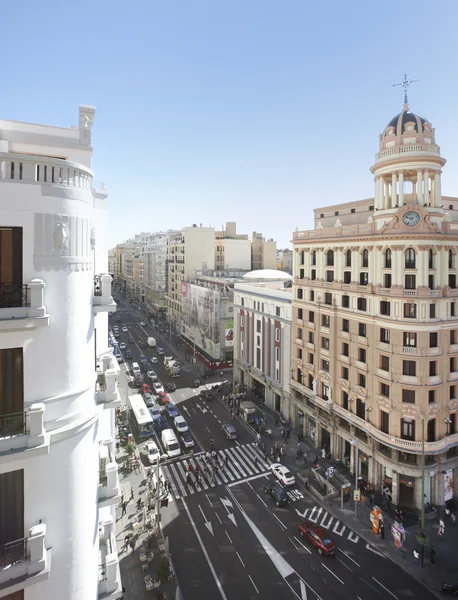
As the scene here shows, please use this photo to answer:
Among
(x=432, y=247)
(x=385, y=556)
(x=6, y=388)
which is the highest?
(x=432, y=247)

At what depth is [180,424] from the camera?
49406mm

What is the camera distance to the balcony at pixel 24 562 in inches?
372

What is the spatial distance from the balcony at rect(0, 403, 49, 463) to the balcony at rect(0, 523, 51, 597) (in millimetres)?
2088

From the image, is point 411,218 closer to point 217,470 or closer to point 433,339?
point 433,339

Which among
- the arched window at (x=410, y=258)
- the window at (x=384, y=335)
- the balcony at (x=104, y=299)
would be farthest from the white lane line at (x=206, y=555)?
the arched window at (x=410, y=258)

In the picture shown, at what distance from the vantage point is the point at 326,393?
44562 mm

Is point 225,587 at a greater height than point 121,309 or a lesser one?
lesser

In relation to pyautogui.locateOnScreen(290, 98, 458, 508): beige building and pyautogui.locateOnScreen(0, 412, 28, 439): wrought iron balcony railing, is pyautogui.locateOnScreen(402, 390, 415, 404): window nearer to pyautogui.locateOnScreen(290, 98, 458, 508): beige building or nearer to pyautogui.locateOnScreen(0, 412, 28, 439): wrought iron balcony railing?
pyautogui.locateOnScreen(290, 98, 458, 508): beige building

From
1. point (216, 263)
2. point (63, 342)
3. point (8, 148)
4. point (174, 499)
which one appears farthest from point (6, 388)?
point (216, 263)

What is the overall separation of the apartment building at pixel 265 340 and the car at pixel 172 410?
14.0 meters

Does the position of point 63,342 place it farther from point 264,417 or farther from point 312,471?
point 264,417

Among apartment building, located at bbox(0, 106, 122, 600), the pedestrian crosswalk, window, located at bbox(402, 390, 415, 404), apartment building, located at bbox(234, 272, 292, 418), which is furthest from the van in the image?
apartment building, located at bbox(0, 106, 122, 600)

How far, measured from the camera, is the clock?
34.6 meters

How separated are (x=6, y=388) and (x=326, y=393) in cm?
3967
